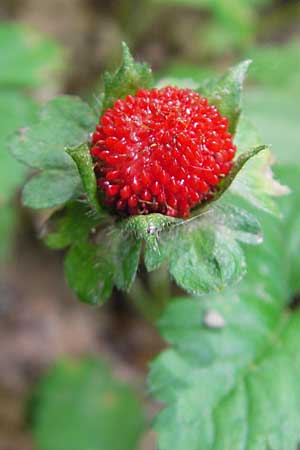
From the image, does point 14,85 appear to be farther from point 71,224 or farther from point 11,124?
point 71,224

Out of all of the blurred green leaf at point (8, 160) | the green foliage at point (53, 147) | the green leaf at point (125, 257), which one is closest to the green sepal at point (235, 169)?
the green leaf at point (125, 257)

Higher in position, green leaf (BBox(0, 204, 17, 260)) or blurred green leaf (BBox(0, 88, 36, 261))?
blurred green leaf (BBox(0, 88, 36, 261))

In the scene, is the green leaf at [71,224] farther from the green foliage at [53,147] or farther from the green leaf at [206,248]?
the green leaf at [206,248]

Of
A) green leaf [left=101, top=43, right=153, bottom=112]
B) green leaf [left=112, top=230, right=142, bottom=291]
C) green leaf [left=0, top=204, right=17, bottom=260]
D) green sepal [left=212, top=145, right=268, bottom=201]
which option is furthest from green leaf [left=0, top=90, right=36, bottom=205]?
green sepal [left=212, top=145, right=268, bottom=201]

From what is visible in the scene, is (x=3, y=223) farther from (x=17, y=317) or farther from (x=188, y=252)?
(x=188, y=252)

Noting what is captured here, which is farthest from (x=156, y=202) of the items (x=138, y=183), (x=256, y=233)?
(x=256, y=233)

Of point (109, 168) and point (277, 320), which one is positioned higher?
point (109, 168)

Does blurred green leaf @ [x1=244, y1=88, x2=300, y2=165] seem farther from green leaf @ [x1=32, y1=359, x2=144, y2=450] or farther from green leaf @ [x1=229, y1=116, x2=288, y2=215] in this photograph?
green leaf @ [x1=32, y1=359, x2=144, y2=450]
